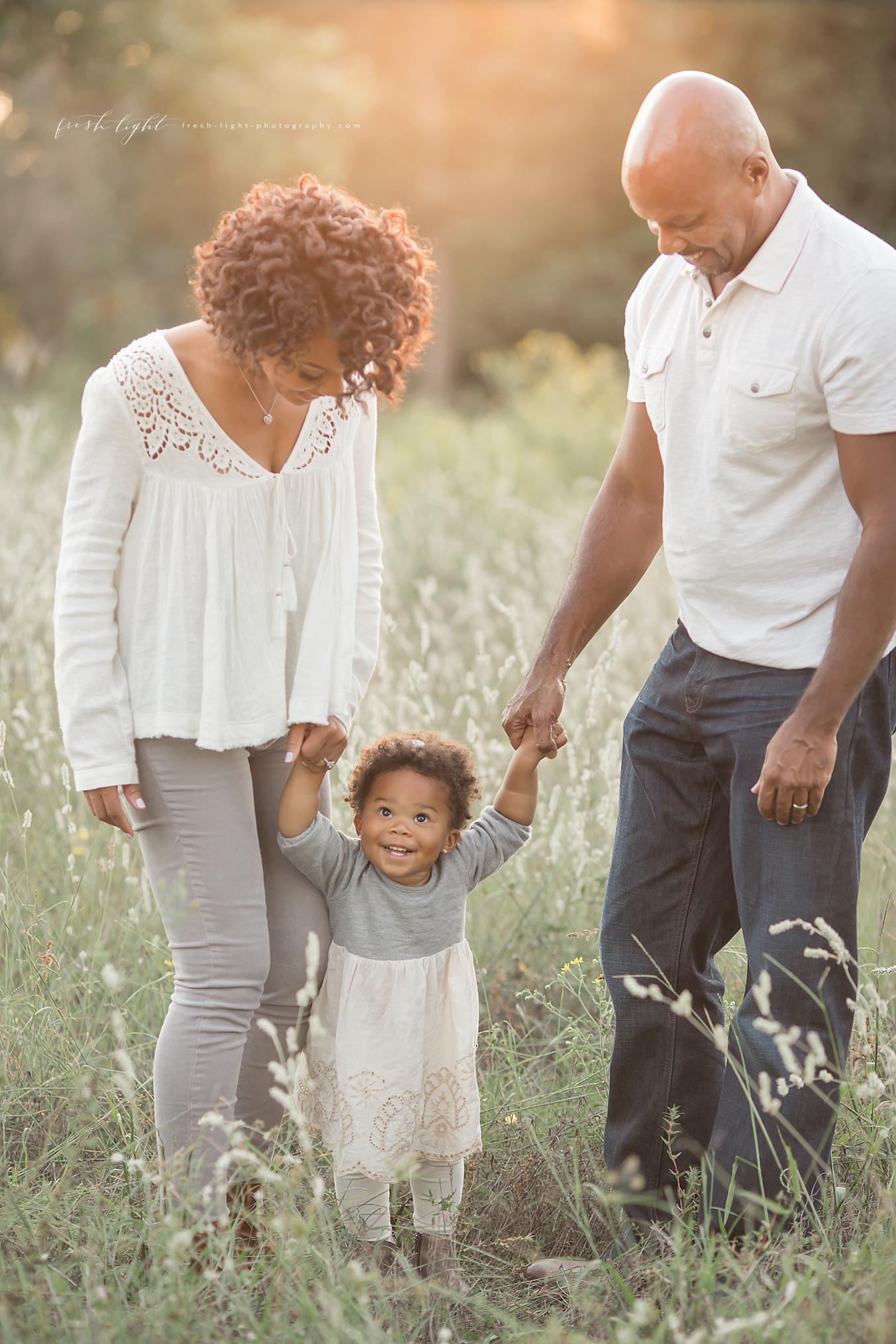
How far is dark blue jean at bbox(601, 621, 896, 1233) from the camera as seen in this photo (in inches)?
91.4

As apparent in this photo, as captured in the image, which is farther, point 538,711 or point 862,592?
point 538,711

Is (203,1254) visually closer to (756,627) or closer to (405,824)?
(405,824)

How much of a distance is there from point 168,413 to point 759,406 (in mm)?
1022

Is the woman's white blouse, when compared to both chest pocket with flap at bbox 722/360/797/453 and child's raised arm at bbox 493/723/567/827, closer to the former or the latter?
child's raised arm at bbox 493/723/567/827

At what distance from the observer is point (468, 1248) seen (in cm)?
266

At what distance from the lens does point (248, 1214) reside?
2.34m

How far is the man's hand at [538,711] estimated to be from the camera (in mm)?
2705

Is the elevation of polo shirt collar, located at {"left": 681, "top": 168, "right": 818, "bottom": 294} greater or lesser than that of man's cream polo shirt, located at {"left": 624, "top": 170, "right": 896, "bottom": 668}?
greater

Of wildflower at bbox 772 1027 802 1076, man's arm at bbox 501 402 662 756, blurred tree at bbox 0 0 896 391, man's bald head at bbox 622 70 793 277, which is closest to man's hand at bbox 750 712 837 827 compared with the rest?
wildflower at bbox 772 1027 802 1076

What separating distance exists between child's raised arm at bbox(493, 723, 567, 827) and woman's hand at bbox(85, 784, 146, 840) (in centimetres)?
72

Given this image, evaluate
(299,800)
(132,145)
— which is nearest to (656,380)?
(299,800)

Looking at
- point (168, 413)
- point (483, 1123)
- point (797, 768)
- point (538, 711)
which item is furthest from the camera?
point (483, 1123)

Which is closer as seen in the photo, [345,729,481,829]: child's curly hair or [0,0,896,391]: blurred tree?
[345,729,481,829]: child's curly hair

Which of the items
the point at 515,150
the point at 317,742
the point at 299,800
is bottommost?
the point at 299,800
